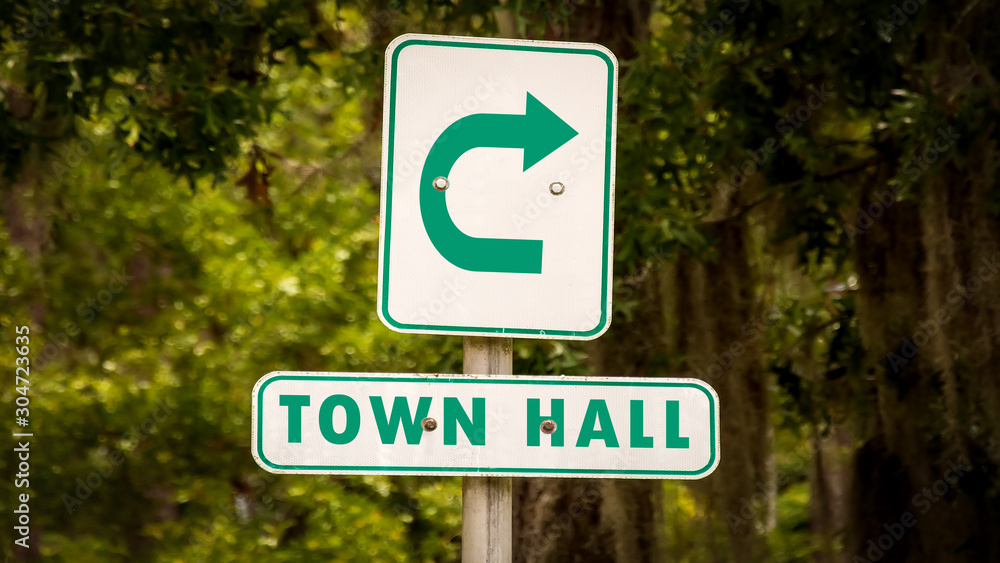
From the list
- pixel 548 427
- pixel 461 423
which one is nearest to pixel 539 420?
pixel 548 427

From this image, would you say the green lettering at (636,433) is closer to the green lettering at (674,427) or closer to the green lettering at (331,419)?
the green lettering at (674,427)

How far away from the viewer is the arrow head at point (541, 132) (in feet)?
5.44

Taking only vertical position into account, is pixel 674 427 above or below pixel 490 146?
below

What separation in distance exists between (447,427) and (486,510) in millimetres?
148

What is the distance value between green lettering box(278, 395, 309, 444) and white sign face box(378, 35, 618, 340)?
0.17 meters

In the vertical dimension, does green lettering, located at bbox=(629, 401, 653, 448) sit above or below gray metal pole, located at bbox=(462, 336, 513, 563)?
above

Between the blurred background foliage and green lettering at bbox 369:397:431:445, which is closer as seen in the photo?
green lettering at bbox 369:397:431:445

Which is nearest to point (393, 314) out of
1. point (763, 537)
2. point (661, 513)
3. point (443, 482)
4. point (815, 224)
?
point (661, 513)

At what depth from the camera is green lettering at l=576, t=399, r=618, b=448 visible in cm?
164

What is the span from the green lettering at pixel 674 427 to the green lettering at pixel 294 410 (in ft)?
1.84

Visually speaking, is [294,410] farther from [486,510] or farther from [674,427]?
[674,427]

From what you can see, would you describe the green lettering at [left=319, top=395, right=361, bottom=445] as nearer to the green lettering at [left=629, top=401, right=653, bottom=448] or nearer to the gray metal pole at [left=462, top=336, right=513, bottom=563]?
the gray metal pole at [left=462, top=336, right=513, bottom=563]

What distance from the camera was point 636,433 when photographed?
1.65 m

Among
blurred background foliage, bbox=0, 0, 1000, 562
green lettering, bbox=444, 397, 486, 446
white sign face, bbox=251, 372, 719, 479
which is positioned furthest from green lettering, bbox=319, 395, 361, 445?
blurred background foliage, bbox=0, 0, 1000, 562
